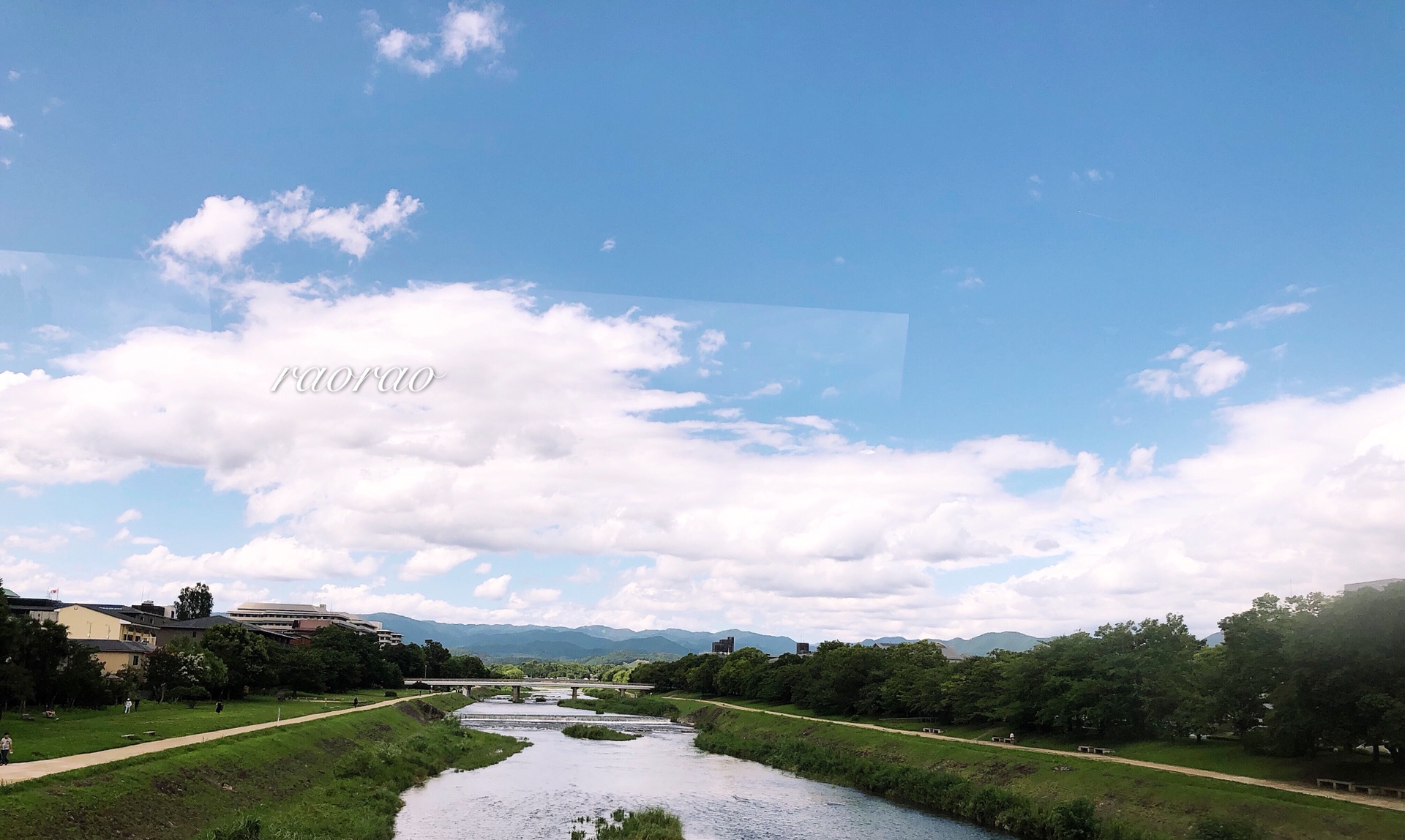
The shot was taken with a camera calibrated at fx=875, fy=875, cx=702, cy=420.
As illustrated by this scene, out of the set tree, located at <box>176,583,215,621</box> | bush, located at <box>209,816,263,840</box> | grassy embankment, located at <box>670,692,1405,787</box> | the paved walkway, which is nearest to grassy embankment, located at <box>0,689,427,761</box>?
the paved walkway

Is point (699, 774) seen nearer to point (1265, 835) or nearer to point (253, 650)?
point (1265, 835)

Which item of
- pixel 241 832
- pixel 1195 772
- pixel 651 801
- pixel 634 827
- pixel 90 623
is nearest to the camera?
pixel 241 832

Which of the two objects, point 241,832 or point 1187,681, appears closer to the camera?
point 241,832

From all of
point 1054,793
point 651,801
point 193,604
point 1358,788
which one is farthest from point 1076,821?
point 193,604

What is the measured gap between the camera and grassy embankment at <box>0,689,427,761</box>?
37500 millimetres

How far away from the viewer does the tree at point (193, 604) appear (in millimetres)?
168625

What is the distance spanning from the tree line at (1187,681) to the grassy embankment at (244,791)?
129 ft

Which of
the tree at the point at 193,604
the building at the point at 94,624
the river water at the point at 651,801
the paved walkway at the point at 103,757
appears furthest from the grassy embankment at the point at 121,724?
the tree at the point at 193,604

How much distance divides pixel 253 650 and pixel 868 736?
2318 inches

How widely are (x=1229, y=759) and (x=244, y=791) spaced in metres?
48.2

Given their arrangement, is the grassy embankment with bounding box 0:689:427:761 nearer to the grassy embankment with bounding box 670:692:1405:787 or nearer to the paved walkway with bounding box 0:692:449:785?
the paved walkway with bounding box 0:692:449:785

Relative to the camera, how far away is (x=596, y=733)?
87875 millimetres

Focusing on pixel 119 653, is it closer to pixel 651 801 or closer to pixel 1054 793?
pixel 651 801

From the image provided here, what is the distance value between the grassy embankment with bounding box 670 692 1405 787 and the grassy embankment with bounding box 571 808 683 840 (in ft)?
89.6
